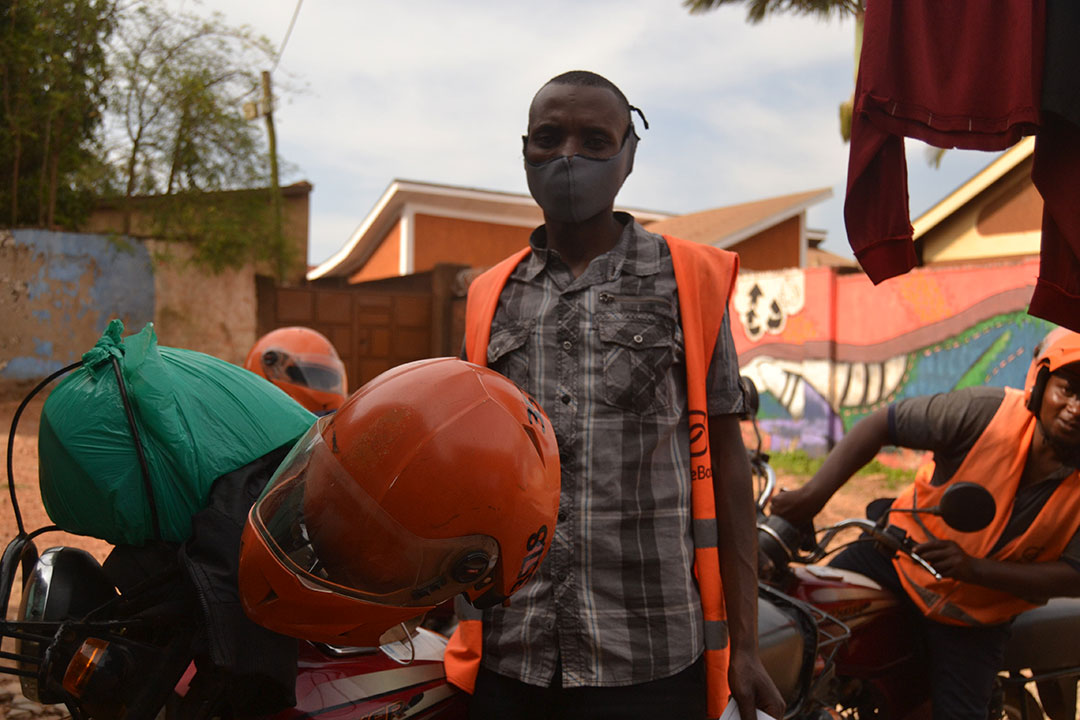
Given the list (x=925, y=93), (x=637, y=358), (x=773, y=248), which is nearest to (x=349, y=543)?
(x=637, y=358)

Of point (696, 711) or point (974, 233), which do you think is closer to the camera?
point (696, 711)

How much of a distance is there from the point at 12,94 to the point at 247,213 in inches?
114

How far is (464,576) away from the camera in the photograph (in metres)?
1.17

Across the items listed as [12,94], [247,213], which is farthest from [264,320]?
[12,94]

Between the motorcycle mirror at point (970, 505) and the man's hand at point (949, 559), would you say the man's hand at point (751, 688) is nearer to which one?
the motorcycle mirror at point (970, 505)

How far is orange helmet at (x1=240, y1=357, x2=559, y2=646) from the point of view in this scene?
112 centimetres

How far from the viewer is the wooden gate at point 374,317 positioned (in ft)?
37.8

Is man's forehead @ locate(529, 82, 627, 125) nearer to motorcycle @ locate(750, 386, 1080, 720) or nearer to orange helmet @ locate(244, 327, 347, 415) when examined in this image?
motorcycle @ locate(750, 386, 1080, 720)

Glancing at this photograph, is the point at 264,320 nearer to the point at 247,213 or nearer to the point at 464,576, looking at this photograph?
the point at 247,213

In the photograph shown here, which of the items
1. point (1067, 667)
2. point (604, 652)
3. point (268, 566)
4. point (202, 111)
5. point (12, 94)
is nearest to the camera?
point (268, 566)

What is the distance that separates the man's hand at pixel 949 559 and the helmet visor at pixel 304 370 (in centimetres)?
225

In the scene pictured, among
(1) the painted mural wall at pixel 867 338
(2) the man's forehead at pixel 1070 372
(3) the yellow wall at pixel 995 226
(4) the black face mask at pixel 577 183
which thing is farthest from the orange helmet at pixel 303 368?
(3) the yellow wall at pixel 995 226

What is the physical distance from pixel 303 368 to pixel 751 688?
2441mm

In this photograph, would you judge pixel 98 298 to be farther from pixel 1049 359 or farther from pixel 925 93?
pixel 925 93
